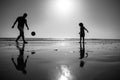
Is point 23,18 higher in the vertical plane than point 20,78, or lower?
higher

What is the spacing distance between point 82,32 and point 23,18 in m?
6.44

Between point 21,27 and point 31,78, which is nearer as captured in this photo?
point 31,78

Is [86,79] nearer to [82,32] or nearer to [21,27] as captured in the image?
[21,27]

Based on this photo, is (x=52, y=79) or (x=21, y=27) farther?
(x=21, y=27)

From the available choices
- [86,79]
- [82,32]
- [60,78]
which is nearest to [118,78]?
[86,79]

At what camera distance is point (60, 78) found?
10.3 ft

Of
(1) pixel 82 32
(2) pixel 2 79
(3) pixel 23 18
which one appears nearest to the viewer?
(2) pixel 2 79

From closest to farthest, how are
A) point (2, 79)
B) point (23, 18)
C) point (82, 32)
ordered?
point (2, 79), point (23, 18), point (82, 32)

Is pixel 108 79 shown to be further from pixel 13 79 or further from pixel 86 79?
pixel 13 79

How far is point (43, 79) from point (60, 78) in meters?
0.35

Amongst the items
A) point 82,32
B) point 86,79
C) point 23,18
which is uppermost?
point 23,18

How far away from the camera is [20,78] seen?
3098 mm

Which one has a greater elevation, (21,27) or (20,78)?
(21,27)

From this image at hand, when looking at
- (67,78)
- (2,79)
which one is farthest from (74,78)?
(2,79)
